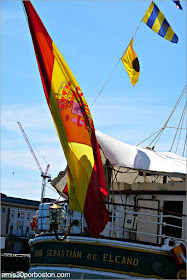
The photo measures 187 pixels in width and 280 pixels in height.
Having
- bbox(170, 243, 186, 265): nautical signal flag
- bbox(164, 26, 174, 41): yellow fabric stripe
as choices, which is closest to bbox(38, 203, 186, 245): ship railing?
bbox(170, 243, 186, 265): nautical signal flag

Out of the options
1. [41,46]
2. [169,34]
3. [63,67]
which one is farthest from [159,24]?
[41,46]

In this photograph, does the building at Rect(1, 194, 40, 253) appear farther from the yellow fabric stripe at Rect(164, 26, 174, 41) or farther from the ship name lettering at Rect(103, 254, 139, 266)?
the ship name lettering at Rect(103, 254, 139, 266)

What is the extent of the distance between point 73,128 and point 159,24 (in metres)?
6.82

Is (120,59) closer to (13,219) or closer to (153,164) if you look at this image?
(153,164)

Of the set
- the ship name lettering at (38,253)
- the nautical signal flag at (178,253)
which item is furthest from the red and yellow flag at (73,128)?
the nautical signal flag at (178,253)

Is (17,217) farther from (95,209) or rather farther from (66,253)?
(95,209)

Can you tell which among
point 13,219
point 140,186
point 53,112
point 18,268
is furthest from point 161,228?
Result: point 13,219

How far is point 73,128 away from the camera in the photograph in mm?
19531

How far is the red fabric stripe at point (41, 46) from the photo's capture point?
64.4ft

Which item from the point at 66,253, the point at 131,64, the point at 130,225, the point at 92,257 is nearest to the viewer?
the point at 92,257

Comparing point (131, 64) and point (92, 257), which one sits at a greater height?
point (131, 64)

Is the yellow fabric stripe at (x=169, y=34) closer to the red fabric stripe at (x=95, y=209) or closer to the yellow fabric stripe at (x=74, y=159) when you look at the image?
the yellow fabric stripe at (x=74, y=159)

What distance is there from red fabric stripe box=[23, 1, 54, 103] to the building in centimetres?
6446

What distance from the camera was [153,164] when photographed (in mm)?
20594
